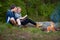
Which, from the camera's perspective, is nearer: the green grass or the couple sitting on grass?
the green grass

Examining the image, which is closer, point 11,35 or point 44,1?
point 11,35

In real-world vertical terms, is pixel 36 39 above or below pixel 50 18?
above

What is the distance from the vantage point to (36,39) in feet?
27.7

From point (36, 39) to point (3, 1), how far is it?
464cm

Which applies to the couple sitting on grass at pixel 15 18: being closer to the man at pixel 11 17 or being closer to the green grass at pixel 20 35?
the man at pixel 11 17

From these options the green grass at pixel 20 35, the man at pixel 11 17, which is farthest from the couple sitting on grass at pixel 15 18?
the green grass at pixel 20 35

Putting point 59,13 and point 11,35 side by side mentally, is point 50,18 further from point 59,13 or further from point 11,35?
point 11,35

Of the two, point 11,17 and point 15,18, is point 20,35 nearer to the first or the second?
point 11,17

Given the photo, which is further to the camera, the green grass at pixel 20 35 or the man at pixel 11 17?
the man at pixel 11 17

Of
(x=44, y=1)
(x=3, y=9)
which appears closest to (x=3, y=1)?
(x=3, y=9)

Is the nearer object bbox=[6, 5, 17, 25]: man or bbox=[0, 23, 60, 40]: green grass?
bbox=[0, 23, 60, 40]: green grass

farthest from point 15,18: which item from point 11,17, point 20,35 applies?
point 20,35

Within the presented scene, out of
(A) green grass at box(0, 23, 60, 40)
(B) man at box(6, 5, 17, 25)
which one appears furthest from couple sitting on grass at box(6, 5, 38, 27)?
(A) green grass at box(0, 23, 60, 40)

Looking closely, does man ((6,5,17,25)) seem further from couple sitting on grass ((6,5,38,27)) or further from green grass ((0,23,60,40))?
green grass ((0,23,60,40))
